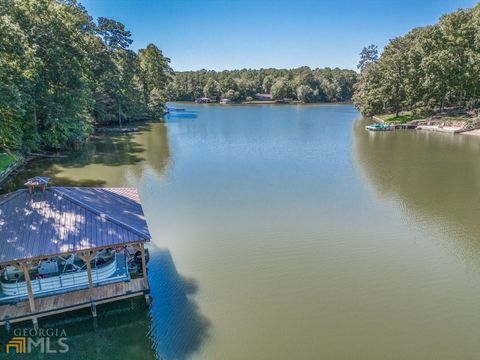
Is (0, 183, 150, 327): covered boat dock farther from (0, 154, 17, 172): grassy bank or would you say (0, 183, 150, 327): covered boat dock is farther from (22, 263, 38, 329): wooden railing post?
(0, 154, 17, 172): grassy bank

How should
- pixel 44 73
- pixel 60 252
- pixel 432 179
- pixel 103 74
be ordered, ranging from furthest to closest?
pixel 103 74
pixel 44 73
pixel 432 179
pixel 60 252

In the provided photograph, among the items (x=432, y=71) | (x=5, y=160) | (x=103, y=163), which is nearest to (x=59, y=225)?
(x=5, y=160)

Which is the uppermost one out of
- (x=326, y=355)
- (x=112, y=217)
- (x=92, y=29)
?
(x=92, y=29)

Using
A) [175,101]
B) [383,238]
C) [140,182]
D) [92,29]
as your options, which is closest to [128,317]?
[383,238]

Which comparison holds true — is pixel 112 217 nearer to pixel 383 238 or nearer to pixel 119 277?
pixel 119 277

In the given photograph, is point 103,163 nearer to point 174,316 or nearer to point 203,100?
point 174,316

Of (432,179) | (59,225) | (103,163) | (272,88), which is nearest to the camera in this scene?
(59,225)
